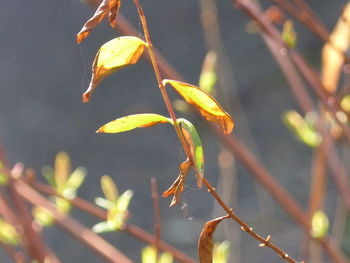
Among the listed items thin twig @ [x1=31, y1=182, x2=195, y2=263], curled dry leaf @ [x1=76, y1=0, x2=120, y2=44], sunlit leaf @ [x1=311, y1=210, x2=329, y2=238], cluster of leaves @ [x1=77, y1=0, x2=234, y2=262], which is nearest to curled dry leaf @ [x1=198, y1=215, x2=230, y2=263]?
cluster of leaves @ [x1=77, y1=0, x2=234, y2=262]

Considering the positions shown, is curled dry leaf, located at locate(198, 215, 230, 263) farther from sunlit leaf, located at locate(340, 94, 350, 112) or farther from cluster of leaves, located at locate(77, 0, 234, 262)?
sunlit leaf, located at locate(340, 94, 350, 112)

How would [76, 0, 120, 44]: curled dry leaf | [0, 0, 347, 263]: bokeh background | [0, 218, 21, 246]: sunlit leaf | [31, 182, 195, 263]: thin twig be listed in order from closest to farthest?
[76, 0, 120, 44]: curled dry leaf < [31, 182, 195, 263]: thin twig < [0, 218, 21, 246]: sunlit leaf < [0, 0, 347, 263]: bokeh background

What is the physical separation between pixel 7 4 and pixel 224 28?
1.11 metres

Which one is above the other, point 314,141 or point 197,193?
point 314,141

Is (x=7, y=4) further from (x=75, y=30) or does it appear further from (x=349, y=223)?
(x=349, y=223)

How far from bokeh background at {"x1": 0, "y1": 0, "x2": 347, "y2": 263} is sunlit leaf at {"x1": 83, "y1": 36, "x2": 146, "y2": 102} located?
2.53 m

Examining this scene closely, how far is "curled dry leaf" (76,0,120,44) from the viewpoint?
315mm

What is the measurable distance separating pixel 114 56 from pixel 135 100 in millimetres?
2973

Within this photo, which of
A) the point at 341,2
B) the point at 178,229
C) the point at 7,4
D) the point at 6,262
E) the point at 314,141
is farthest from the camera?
the point at 341,2

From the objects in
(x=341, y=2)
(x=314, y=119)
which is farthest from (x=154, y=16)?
(x=314, y=119)

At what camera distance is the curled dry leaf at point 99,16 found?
12.4 inches

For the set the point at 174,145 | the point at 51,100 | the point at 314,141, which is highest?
the point at 314,141

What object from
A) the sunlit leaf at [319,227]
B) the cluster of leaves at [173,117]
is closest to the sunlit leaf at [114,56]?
the cluster of leaves at [173,117]

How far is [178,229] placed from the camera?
2824mm
